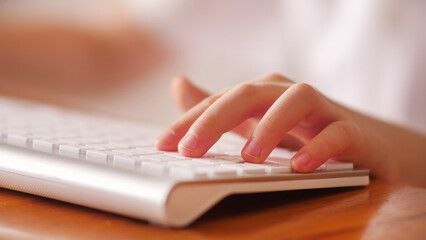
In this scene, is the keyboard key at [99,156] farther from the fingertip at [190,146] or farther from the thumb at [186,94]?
the thumb at [186,94]

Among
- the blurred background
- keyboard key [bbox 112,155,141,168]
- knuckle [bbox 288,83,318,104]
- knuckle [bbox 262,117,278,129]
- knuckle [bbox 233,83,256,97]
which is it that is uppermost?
knuckle [bbox 288,83,318,104]

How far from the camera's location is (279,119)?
0.54 metres

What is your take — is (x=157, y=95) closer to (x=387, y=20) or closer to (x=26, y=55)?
(x=26, y=55)

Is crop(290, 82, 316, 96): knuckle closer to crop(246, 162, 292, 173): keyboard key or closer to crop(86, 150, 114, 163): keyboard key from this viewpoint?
crop(246, 162, 292, 173): keyboard key

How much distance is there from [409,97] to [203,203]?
35.4 inches

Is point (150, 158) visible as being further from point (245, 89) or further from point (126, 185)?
point (245, 89)

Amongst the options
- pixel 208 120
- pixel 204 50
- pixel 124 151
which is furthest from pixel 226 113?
pixel 204 50

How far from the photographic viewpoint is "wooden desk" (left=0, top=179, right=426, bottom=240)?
381 millimetres

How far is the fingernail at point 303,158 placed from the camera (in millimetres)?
488

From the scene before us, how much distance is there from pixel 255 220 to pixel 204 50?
3.52 ft

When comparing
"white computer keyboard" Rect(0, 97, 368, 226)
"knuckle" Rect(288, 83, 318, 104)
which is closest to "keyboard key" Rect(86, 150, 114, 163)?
"white computer keyboard" Rect(0, 97, 368, 226)

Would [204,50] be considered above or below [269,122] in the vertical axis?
below

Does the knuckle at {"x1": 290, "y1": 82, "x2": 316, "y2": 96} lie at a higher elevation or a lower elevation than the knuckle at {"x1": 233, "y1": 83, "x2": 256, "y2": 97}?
higher

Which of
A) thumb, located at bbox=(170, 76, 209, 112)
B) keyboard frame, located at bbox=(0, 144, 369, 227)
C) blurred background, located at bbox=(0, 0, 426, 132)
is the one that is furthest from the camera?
blurred background, located at bbox=(0, 0, 426, 132)
